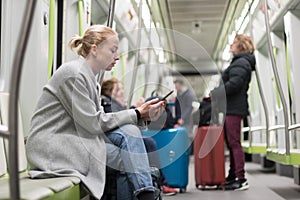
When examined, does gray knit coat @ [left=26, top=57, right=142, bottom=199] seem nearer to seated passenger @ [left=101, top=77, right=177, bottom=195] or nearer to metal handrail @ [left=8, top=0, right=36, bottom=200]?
metal handrail @ [left=8, top=0, right=36, bottom=200]

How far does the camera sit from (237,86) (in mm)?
4055

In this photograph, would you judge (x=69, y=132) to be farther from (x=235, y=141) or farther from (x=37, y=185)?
(x=235, y=141)

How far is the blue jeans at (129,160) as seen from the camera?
214cm

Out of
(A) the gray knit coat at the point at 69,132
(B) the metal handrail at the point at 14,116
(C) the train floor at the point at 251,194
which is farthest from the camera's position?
(C) the train floor at the point at 251,194

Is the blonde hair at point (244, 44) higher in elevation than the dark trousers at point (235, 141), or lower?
higher

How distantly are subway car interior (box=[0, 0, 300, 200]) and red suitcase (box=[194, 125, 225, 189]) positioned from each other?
7 centimetres

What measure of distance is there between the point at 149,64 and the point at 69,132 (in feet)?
9.18

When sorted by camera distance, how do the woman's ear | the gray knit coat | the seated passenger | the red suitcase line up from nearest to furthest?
1. the gray knit coat
2. the woman's ear
3. the seated passenger
4. the red suitcase

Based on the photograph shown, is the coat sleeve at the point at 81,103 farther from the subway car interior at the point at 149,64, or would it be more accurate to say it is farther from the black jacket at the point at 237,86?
the black jacket at the point at 237,86

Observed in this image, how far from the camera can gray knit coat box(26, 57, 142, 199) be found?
79.2 inches

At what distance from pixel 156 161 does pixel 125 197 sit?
0.53 metres

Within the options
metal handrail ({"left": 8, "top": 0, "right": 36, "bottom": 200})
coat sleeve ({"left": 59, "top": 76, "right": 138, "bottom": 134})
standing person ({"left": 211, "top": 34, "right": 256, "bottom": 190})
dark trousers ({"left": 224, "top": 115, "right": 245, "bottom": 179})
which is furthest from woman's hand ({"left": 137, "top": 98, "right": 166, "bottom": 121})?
dark trousers ({"left": 224, "top": 115, "right": 245, "bottom": 179})

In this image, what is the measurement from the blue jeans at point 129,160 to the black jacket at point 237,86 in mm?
1955

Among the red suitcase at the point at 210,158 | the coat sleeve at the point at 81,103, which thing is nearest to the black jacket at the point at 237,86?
the red suitcase at the point at 210,158
